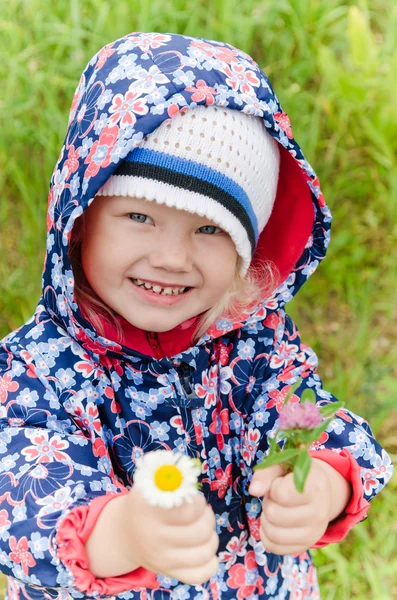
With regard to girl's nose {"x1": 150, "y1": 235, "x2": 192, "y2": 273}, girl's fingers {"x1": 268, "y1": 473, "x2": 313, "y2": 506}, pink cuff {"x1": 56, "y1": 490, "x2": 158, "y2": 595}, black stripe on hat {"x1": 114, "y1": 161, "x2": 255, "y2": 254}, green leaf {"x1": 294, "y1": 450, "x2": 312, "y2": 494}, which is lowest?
pink cuff {"x1": 56, "y1": 490, "x2": 158, "y2": 595}

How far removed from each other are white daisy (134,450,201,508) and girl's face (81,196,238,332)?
394mm

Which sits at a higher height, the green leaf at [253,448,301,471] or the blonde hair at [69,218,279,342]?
the blonde hair at [69,218,279,342]

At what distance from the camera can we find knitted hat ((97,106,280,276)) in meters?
0.90

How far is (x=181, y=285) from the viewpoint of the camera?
100 centimetres

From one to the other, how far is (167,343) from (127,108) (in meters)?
0.39

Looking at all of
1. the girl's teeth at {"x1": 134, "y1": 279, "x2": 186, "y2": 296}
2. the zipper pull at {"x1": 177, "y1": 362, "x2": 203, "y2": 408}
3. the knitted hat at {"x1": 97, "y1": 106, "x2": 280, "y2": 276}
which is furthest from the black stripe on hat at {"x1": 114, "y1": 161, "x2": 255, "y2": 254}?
the zipper pull at {"x1": 177, "y1": 362, "x2": 203, "y2": 408}

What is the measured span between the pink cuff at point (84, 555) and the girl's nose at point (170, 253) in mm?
331

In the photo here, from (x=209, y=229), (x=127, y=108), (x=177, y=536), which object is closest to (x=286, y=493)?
(x=177, y=536)

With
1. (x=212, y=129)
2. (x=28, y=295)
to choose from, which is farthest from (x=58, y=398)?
(x=28, y=295)

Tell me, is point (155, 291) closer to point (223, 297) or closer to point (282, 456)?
point (223, 297)

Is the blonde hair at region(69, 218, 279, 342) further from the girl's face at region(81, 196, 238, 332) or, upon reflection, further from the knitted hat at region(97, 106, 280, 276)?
the knitted hat at region(97, 106, 280, 276)

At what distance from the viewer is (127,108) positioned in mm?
912

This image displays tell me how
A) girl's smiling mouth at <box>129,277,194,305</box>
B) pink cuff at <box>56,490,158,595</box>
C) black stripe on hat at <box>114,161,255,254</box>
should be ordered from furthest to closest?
1. girl's smiling mouth at <box>129,277,194,305</box>
2. black stripe on hat at <box>114,161,255,254</box>
3. pink cuff at <box>56,490,158,595</box>

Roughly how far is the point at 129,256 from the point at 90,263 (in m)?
0.08
